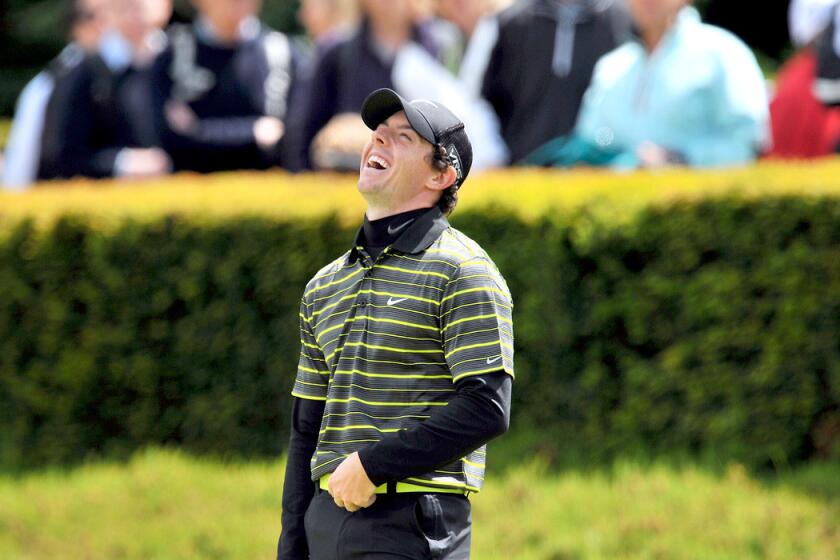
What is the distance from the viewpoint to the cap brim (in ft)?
10.9

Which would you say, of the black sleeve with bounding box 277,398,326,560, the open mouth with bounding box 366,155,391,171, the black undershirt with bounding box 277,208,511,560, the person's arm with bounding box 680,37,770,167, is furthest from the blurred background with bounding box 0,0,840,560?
the open mouth with bounding box 366,155,391,171

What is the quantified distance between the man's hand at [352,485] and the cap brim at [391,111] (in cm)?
72

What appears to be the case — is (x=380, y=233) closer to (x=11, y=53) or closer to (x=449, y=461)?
(x=449, y=461)

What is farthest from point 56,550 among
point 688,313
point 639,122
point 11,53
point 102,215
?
point 11,53

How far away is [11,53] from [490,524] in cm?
1849

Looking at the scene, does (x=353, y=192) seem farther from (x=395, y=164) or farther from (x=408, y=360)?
(x=408, y=360)

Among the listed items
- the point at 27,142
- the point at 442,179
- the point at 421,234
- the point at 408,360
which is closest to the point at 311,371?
the point at 408,360

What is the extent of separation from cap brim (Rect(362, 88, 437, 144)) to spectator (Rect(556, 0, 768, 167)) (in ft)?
13.7

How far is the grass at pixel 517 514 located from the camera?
574 centimetres

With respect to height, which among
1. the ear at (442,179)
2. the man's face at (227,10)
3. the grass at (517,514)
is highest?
the man's face at (227,10)

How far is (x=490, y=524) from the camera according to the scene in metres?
6.04

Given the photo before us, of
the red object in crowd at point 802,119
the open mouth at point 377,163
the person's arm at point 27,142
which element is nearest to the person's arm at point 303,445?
the open mouth at point 377,163

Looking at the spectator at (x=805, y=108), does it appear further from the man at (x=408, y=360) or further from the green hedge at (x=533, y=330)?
the man at (x=408, y=360)

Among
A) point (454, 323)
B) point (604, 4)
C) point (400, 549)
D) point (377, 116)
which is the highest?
point (604, 4)
